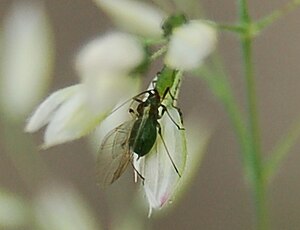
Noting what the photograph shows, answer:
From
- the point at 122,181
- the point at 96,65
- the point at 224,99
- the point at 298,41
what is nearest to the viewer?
the point at 96,65

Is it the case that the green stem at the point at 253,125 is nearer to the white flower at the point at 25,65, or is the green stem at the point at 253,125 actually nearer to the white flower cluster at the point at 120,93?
the white flower cluster at the point at 120,93

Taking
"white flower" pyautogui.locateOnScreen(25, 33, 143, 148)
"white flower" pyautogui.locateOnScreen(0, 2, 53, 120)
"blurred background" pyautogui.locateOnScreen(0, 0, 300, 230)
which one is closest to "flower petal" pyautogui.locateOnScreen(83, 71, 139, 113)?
"white flower" pyautogui.locateOnScreen(25, 33, 143, 148)

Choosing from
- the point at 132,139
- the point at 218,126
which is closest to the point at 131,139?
the point at 132,139

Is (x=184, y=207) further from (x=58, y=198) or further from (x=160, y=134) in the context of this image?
(x=160, y=134)

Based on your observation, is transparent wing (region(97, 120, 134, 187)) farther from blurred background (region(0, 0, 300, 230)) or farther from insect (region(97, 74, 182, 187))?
blurred background (region(0, 0, 300, 230))

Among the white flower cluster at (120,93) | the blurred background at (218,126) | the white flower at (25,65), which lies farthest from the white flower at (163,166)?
the blurred background at (218,126)

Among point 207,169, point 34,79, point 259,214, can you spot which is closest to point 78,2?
point 207,169

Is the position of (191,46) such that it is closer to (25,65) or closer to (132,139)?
(132,139)
